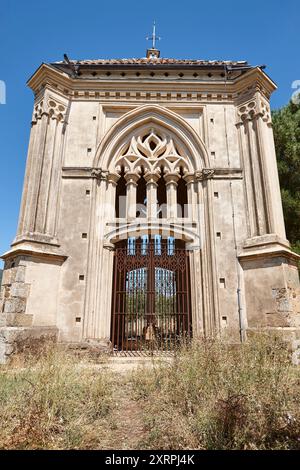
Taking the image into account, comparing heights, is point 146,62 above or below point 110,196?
above

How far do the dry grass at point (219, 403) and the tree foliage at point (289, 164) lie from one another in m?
9.04

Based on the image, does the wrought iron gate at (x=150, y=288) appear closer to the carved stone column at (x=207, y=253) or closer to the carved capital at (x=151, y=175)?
the carved stone column at (x=207, y=253)

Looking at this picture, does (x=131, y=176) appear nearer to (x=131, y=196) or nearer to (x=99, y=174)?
(x=131, y=196)

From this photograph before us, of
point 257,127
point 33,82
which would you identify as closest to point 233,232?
point 257,127

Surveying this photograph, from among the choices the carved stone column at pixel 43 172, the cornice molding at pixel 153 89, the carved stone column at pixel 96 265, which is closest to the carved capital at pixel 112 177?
the carved stone column at pixel 96 265

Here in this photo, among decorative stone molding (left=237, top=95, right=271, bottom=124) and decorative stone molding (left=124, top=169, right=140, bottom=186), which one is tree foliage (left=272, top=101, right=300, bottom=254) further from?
decorative stone molding (left=124, top=169, right=140, bottom=186)

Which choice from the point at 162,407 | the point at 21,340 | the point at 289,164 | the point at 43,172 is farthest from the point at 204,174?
the point at 162,407

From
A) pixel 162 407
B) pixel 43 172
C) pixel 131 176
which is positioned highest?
pixel 131 176

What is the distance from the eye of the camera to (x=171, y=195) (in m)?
10.4

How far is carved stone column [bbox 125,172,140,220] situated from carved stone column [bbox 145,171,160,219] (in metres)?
0.46

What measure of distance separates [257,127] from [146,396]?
8.86m

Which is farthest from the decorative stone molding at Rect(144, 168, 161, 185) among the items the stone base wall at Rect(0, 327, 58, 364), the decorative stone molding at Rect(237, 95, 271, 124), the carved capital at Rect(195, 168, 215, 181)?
the stone base wall at Rect(0, 327, 58, 364)

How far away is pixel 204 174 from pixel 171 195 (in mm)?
1284

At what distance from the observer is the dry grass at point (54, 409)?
336cm
